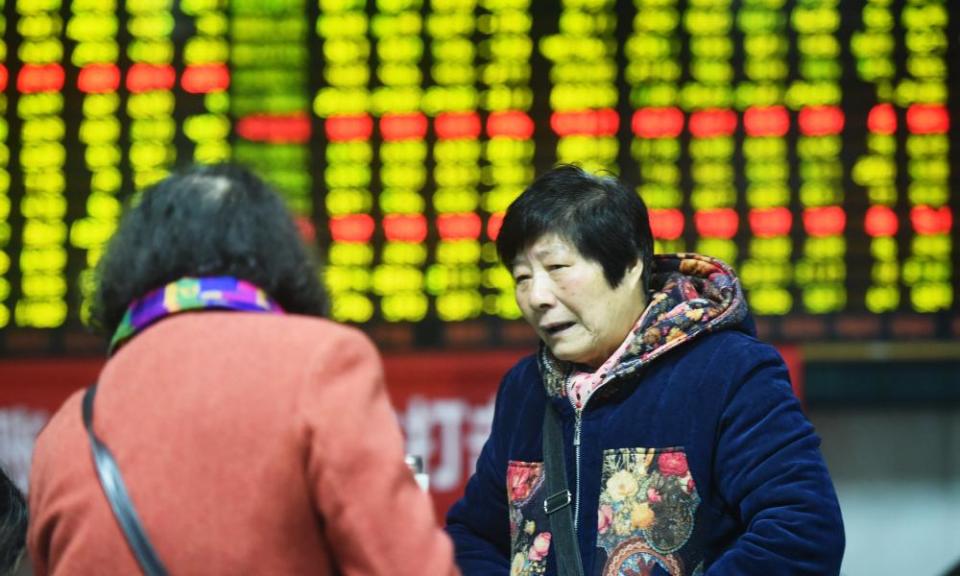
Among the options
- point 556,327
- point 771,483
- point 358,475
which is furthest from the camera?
point 556,327

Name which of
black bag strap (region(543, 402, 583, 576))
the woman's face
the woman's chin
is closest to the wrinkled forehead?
the woman's face

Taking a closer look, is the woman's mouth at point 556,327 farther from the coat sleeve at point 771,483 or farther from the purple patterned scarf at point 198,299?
the purple patterned scarf at point 198,299

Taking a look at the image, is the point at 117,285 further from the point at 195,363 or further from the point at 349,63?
the point at 349,63

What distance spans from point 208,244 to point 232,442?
0.20 m

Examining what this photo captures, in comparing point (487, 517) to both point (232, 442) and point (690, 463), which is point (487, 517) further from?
point (232, 442)

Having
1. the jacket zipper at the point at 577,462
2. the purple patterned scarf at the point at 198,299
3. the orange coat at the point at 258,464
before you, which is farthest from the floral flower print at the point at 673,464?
the purple patterned scarf at the point at 198,299

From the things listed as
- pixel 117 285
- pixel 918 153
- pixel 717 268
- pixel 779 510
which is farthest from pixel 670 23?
pixel 117 285

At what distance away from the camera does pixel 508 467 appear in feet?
5.98

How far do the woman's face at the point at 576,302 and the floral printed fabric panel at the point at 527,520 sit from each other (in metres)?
0.17

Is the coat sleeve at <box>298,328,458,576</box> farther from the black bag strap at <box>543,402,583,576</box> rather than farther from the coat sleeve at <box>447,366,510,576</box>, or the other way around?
the coat sleeve at <box>447,366,510,576</box>

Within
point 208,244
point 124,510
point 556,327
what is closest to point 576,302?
point 556,327

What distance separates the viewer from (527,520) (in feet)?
5.74

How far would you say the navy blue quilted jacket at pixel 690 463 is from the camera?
1591 millimetres

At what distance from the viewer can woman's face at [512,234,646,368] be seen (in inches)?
69.8
